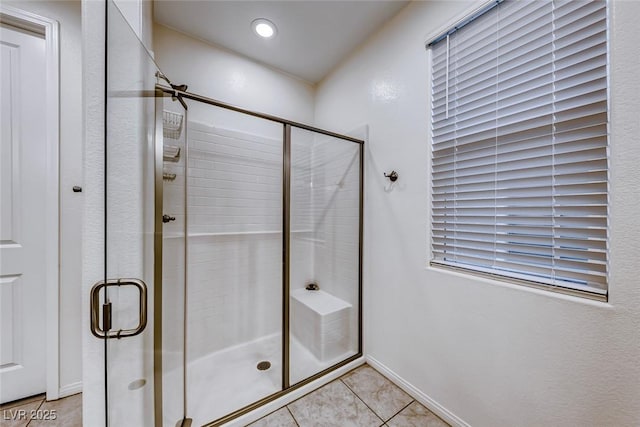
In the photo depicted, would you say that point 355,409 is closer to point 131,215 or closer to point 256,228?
point 256,228

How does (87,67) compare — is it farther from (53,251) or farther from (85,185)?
(53,251)

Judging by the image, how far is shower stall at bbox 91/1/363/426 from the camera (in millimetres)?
890

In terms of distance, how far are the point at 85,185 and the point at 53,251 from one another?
110 cm

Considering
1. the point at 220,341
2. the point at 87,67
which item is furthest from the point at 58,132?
the point at 220,341

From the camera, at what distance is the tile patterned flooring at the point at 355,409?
135cm

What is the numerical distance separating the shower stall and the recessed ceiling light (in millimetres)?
679

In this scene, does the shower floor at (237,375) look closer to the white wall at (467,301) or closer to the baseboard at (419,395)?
the baseboard at (419,395)

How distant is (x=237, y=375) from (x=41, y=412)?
1144mm

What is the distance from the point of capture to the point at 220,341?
1974 mm

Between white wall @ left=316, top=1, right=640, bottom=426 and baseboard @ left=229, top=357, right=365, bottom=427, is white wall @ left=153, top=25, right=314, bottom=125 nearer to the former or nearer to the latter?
white wall @ left=316, top=1, right=640, bottom=426

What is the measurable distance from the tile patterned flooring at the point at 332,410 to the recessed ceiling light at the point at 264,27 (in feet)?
8.99

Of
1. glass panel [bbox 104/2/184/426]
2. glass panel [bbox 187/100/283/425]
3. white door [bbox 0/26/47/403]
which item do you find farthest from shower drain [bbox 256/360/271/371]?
white door [bbox 0/26/47/403]

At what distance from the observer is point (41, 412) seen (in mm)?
1416

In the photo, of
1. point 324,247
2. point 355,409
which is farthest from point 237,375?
point 324,247
